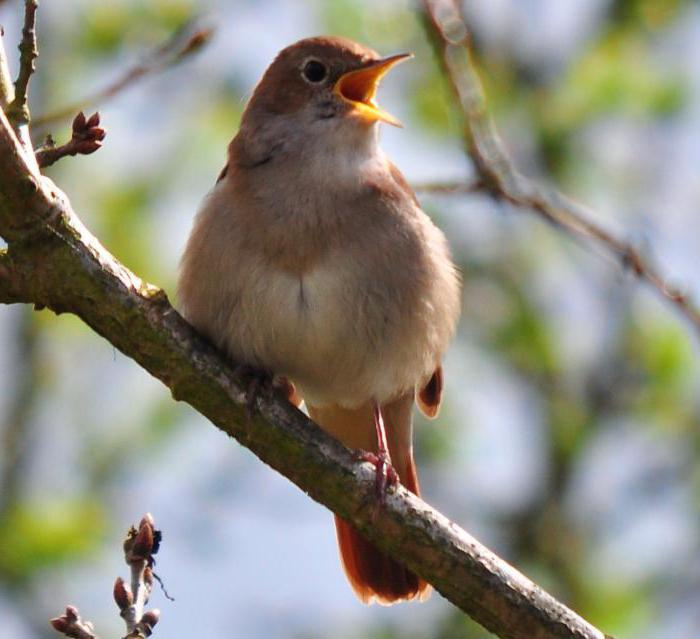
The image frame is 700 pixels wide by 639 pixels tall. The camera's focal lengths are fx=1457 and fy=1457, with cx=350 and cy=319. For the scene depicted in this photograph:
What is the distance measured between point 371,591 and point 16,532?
350 cm

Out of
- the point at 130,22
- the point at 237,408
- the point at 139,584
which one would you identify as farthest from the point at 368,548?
the point at 130,22

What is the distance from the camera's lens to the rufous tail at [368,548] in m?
4.93

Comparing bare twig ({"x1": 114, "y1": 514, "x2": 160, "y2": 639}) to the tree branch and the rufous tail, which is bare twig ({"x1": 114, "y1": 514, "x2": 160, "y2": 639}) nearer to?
the tree branch

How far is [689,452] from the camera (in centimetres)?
909

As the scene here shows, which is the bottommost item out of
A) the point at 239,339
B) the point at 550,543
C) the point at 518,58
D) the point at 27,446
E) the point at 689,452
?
the point at 239,339

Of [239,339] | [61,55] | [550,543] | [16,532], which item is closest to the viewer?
[239,339]

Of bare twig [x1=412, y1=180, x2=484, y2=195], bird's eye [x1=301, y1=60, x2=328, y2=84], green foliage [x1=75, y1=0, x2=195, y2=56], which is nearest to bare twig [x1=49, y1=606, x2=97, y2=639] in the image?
bare twig [x1=412, y1=180, x2=484, y2=195]

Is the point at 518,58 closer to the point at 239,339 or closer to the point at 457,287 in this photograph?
the point at 457,287

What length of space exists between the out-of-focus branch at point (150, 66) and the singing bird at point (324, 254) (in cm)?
53

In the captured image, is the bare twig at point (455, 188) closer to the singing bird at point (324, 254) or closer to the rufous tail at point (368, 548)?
the singing bird at point (324, 254)

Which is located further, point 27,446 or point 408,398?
point 27,446

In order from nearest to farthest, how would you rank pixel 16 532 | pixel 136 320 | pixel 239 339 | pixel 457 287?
pixel 136 320, pixel 239 339, pixel 457 287, pixel 16 532

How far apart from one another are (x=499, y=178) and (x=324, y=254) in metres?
0.56

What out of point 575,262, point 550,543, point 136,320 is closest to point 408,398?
point 136,320
